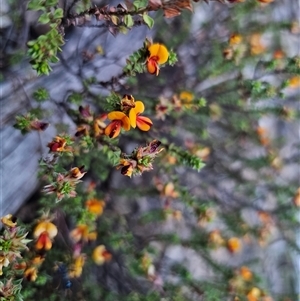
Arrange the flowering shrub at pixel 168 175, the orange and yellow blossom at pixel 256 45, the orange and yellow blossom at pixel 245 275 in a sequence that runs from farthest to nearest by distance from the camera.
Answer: the orange and yellow blossom at pixel 256 45, the orange and yellow blossom at pixel 245 275, the flowering shrub at pixel 168 175

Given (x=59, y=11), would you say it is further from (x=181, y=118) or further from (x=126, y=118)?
(x=181, y=118)

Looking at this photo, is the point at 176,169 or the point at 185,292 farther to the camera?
the point at 176,169

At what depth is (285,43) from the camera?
208cm

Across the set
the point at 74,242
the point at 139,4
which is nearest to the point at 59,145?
the point at 139,4

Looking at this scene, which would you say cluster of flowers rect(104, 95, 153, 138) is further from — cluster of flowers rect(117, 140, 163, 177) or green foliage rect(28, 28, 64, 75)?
green foliage rect(28, 28, 64, 75)

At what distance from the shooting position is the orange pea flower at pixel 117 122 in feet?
2.78

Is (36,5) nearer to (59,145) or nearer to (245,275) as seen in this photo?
(59,145)

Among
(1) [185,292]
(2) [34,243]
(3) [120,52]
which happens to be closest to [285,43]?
(3) [120,52]

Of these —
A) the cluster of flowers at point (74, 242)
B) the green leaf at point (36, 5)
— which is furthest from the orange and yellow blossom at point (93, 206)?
the green leaf at point (36, 5)

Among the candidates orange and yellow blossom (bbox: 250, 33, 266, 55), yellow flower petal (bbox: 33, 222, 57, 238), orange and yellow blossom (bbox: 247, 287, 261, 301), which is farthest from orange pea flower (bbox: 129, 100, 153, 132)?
orange and yellow blossom (bbox: 250, 33, 266, 55)

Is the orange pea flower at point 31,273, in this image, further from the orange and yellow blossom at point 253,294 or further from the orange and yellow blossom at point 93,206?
the orange and yellow blossom at point 253,294

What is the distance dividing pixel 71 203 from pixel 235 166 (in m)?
0.90

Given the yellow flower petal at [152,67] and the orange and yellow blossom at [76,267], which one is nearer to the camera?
the yellow flower petal at [152,67]

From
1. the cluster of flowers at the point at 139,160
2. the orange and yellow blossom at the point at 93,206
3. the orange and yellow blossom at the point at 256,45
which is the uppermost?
the cluster of flowers at the point at 139,160
